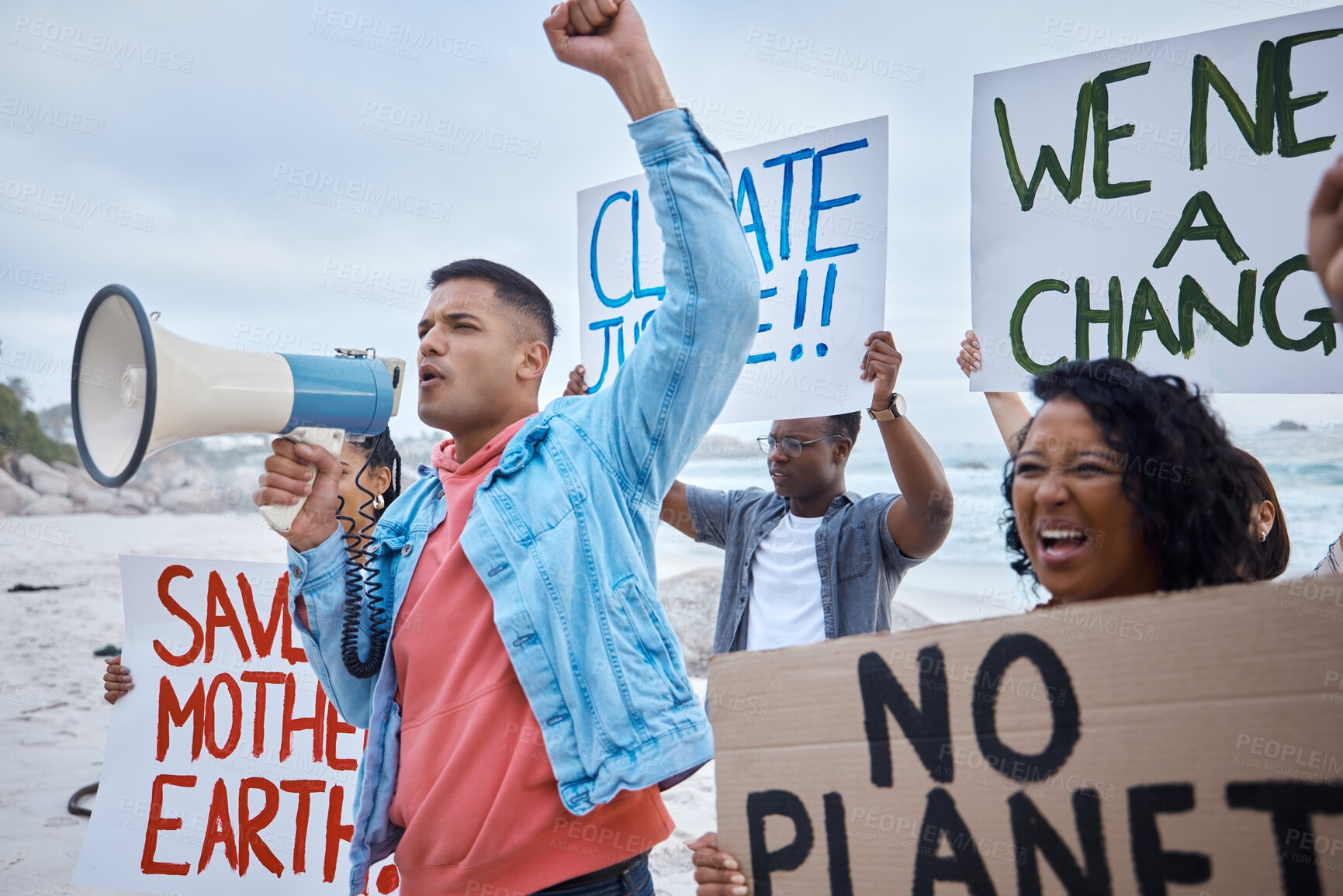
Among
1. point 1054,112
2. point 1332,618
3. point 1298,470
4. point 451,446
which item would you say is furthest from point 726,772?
point 1298,470

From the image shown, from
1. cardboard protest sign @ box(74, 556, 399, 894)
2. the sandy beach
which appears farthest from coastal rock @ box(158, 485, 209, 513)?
cardboard protest sign @ box(74, 556, 399, 894)

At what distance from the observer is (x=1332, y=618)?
0.98 m

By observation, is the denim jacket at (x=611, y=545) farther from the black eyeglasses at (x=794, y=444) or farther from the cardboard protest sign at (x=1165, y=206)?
the black eyeglasses at (x=794, y=444)

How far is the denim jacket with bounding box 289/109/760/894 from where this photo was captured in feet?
4.93

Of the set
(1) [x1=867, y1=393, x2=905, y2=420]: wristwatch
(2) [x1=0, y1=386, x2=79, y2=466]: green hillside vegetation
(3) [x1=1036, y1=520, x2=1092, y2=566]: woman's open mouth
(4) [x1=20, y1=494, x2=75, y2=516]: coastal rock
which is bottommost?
(3) [x1=1036, y1=520, x2=1092, y2=566]: woman's open mouth

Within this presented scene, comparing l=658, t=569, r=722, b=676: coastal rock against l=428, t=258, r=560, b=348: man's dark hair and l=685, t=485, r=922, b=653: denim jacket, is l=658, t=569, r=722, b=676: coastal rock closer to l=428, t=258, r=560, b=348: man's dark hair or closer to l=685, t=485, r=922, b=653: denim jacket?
l=685, t=485, r=922, b=653: denim jacket

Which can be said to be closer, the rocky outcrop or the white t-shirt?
the white t-shirt

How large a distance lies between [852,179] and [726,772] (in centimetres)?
182

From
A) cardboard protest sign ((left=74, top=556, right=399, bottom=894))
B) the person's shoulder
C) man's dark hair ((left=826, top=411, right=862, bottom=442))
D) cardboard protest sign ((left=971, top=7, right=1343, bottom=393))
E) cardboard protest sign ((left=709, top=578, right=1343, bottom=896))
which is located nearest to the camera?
cardboard protest sign ((left=709, top=578, right=1343, bottom=896))

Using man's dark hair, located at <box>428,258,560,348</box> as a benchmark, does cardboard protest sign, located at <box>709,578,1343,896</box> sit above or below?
below

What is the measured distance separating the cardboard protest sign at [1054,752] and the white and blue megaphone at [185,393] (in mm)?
854

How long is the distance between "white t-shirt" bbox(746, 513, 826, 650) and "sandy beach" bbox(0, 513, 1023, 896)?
3.64 ft

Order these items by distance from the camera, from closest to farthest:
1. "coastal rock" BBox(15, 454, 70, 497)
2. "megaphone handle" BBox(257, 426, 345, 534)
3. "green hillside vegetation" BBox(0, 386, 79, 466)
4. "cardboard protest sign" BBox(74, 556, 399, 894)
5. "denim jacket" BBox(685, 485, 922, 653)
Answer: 1. "megaphone handle" BBox(257, 426, 345, 534)
2. "denim jacket" BBox(685, 485, 922, 653)
3. "cardboard protest sign" BBox(74, 556, 399, 894)
4. "green hillside vegetation" BBox(0, 386, 79, 466)
5. "coastal rock" BBox(15, 454, 70, 497)

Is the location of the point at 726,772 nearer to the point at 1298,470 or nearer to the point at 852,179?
the point at 852,179
